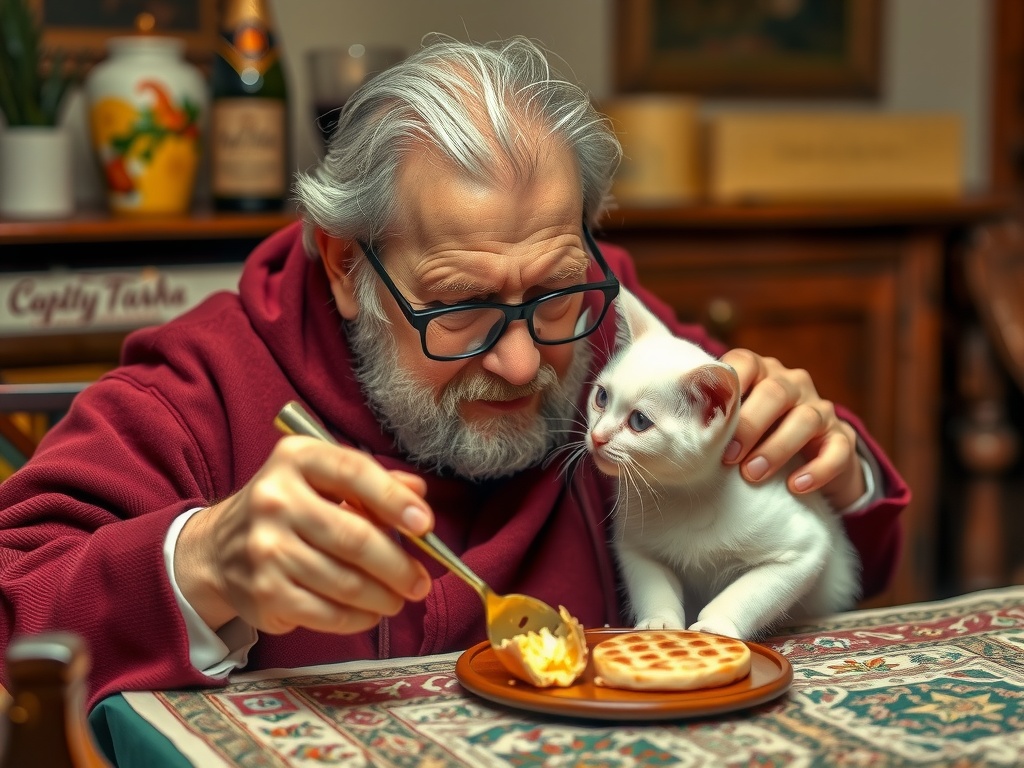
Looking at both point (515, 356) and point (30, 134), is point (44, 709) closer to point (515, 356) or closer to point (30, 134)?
point (515, 356)

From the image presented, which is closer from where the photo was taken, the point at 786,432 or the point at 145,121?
the point at 786,432

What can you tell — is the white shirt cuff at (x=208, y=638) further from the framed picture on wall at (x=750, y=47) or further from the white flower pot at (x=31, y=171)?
the framed picture on wall at (x=750, y=47)

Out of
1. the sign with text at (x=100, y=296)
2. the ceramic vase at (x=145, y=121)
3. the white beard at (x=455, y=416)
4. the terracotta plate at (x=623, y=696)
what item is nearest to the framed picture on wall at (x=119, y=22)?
the ceramic vase at (x=145, y=121)

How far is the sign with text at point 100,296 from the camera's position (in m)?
1.95

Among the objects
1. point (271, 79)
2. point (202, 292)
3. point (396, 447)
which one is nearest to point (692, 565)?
point (396, 447)

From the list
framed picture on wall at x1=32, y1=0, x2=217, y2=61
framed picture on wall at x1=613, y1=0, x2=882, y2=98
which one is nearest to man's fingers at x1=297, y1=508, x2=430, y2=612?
framed picture on wall at x1=32, y1=0, x2=217, y2=61

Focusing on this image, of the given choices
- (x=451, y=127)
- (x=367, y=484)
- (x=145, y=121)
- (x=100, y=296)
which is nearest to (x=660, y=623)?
(x=367, y=484)

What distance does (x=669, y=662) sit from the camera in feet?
3.05

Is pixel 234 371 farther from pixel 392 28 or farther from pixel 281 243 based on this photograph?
pixel 392 28

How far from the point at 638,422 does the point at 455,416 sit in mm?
191

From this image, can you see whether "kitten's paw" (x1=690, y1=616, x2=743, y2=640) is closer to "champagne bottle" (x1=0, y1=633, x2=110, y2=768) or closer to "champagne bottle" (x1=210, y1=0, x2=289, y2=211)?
"champagne bottle" (x1=0, y1=633, x2=110, y2=768)

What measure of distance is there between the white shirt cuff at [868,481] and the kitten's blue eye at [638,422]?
A: 313 millimetres

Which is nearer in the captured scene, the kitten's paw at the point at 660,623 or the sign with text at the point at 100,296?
the kitten's paw at the point at 660,623

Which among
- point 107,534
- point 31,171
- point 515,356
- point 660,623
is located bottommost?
point 660,623
